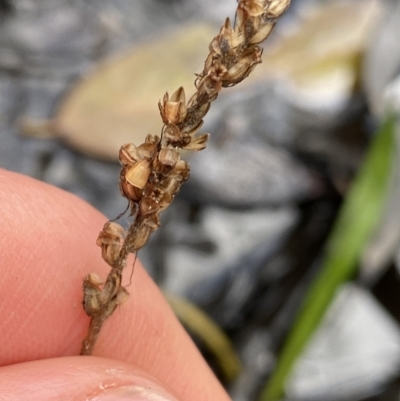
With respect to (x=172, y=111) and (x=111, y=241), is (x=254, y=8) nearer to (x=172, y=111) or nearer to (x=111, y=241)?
(x=172, y=111)

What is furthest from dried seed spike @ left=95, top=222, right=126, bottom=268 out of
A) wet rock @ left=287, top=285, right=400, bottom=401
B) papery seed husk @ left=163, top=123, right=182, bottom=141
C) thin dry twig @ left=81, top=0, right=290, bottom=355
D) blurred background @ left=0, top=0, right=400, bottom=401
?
wet rock @ left=287, top=285, right=400, bottom=401

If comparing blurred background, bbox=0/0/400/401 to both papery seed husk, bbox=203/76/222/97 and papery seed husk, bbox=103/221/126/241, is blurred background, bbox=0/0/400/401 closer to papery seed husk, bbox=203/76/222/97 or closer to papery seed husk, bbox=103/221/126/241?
papery seed husk, bbox=103/221/126/241

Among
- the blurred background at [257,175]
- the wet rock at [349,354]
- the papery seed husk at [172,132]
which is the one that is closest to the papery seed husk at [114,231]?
the papery seed husk at [172,132]

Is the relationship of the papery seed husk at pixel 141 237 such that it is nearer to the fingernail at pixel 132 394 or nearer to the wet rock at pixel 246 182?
the fingernail at pixel 132 394

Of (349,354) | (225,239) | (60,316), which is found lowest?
(349,354)

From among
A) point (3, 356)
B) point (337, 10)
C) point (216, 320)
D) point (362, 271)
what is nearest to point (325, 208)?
point (362, 271)

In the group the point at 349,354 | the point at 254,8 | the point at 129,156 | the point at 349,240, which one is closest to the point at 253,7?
the point at 254,8

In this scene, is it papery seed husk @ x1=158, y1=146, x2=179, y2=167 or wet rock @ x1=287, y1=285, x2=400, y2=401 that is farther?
wet rock @ x1=287, y1=285, x2=400, y2=401
